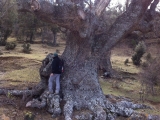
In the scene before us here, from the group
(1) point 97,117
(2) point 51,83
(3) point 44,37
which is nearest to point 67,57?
(2) point 51,83

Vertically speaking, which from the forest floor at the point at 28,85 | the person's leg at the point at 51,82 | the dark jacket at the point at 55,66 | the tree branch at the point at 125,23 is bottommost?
the forest floor at the point at 28,85

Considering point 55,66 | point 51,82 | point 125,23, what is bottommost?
point 51,82

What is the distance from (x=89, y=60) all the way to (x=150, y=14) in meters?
2.87

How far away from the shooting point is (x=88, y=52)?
30.7 ft

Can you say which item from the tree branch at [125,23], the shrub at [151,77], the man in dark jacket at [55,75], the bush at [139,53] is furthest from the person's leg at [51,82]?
the bush at [139,53]

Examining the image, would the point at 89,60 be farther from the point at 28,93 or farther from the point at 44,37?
the point at 44,37

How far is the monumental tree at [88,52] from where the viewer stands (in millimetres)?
8406

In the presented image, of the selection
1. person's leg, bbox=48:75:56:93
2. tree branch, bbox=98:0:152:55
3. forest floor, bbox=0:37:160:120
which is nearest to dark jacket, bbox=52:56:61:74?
person's leg, bbox=48:75:56:93

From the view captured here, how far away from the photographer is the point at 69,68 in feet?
31.0

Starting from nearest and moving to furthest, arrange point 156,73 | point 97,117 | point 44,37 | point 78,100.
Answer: point 97,117 → point 78,100 → point 156,73 → point 44,37

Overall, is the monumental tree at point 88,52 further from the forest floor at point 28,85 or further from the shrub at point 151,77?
the shrub at point 151,77

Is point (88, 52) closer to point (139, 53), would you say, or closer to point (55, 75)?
point (55, 75)

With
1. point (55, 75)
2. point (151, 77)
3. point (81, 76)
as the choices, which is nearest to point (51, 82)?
point (55, 75)

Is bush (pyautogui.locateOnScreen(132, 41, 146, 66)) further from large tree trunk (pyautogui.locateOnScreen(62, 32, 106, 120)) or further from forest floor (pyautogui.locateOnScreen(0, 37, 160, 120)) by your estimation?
large tree trunk (pyautogui.locateOnScreen(62, 32, 106, 120))
